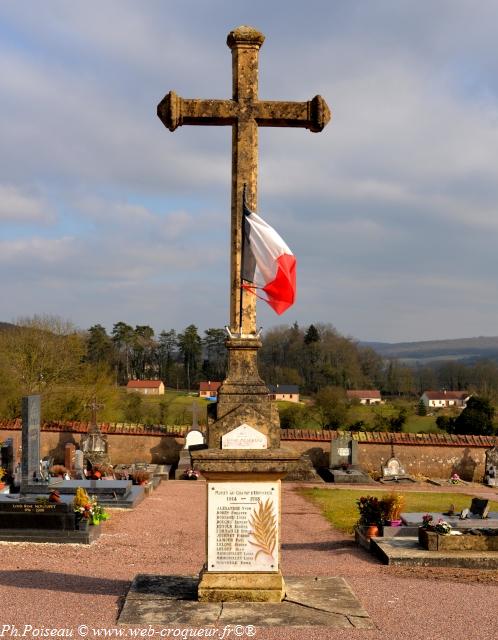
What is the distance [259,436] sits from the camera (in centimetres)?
841

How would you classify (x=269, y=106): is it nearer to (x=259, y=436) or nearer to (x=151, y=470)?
(x=259, y=436)

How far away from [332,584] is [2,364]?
31.5m

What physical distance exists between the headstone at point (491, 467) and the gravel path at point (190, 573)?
12635 mm

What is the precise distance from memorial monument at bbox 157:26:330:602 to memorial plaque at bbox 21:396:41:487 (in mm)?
11389

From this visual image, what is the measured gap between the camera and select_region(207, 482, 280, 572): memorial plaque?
847cm

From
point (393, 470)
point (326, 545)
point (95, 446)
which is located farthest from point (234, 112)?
point (393, 470)

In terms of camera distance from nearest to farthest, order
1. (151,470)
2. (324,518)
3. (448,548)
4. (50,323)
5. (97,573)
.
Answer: (97,573)
(448,548)
(324,518)
(151,470)
(50,323)

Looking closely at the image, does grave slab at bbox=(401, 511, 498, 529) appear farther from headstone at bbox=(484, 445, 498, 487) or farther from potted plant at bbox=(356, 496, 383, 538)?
headstone at bbox=(484, 445, 498, 487)

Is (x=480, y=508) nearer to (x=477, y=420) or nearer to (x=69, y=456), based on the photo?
(x=69, y=456)

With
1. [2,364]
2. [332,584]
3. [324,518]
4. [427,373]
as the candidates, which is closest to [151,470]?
[324,518]

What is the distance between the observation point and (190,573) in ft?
36.2

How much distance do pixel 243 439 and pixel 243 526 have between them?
1.01 meters

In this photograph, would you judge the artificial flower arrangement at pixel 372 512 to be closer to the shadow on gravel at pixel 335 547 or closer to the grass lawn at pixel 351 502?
the shadow on gravel at pixel 335 547

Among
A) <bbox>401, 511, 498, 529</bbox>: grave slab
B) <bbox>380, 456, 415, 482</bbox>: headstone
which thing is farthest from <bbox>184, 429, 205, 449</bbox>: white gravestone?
<bbox>401, 511, 498, 529</bbox>: grave slab
